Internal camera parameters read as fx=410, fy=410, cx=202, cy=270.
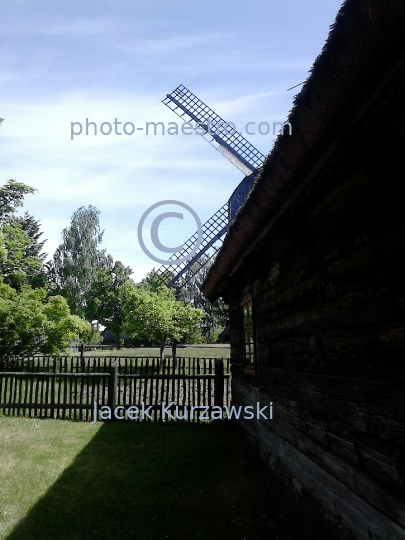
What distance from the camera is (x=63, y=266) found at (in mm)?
34125

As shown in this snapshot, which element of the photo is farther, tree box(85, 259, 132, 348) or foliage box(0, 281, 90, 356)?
tree box(85, 259, 132, 348)

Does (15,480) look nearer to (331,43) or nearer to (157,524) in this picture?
(157,524)

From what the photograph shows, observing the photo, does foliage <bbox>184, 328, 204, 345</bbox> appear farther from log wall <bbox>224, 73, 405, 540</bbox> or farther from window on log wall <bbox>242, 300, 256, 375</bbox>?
log wall <bbox>224, 73, 405, 540</bbox>

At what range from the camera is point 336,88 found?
1.78 metres

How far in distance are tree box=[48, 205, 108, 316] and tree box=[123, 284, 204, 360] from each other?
16444 mm

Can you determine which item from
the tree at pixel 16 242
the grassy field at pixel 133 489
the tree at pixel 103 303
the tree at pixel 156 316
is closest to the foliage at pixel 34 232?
the tree at pixel 16 242

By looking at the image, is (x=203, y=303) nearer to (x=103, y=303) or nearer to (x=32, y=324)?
(x=103, y=303)

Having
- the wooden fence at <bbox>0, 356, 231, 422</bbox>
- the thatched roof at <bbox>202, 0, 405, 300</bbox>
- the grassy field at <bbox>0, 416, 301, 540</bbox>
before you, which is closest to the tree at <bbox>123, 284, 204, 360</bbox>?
the wooden fence at <bbox>0, 356, 231, 422</bbox>

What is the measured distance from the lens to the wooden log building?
172cm

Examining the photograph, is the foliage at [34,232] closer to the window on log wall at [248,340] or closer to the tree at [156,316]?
the tree at [156,316]

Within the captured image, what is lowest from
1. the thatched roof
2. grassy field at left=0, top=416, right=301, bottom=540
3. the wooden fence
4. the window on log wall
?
grassy field at left=0, top=416, right=301, bottom=540

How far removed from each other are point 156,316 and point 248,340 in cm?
1133

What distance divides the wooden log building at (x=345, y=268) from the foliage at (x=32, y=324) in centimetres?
985

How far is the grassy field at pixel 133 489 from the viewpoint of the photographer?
12.0 feet
